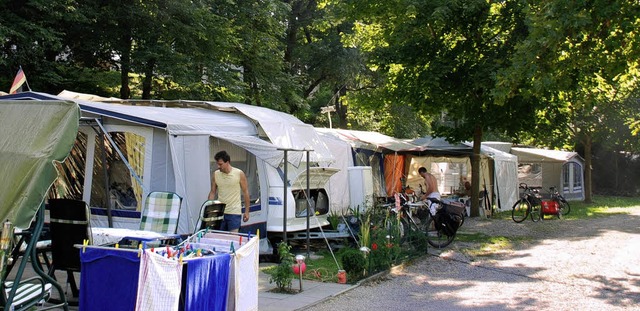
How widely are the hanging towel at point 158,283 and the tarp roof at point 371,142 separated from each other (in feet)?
42.4

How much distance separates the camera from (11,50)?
1486 cm

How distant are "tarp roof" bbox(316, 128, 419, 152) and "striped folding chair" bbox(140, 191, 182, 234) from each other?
32.2 feet

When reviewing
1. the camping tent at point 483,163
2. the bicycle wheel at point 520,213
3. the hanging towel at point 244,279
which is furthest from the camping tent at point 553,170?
the hanging towel at point 244,279

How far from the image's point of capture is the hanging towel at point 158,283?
4.85 metres

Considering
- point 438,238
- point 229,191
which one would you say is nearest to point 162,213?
point 229,191

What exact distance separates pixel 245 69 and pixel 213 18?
3597 mm

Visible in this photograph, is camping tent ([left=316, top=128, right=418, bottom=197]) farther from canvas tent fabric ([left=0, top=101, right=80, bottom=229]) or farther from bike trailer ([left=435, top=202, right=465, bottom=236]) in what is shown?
canvas tent fabric ([left=0, top=101, right=80, bottom=229])

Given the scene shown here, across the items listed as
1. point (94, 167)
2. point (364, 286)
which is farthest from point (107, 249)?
point (94, 167)

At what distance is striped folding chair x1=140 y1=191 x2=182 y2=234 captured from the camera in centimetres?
816

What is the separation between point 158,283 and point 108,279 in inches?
21.5

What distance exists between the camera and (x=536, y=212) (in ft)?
63.8

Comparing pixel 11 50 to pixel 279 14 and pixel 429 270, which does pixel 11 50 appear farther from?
pixel 429 270

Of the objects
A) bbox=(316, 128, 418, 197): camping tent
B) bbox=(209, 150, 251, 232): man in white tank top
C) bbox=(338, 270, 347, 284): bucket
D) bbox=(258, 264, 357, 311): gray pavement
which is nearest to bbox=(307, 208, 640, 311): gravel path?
bbox=(258, 264, 357, 311): gray pavement

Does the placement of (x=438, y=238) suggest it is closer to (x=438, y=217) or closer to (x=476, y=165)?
(x=438, y=217)
